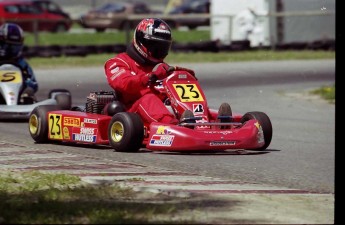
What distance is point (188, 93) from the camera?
9.55 m

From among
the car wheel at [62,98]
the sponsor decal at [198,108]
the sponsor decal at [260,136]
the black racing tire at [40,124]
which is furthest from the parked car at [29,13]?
the sponsor decal at [260,136]

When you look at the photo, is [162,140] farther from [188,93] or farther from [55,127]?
[55,127]

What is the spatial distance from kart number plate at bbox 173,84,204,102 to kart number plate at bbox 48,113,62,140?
1.28 metres

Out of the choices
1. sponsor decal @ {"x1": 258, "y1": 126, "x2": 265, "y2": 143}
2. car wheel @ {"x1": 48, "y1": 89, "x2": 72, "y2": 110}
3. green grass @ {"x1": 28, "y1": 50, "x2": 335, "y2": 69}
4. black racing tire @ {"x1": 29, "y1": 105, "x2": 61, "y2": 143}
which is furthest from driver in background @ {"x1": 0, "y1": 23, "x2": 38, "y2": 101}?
green grass @ {"x1": 28, "y1": 50, "x2": 335, "y2": 69}

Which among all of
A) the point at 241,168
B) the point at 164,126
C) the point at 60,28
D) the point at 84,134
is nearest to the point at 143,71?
the point at 84,134

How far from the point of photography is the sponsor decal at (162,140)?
9.09 m

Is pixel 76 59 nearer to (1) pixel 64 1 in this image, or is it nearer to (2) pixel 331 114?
(2) pixel 331 114

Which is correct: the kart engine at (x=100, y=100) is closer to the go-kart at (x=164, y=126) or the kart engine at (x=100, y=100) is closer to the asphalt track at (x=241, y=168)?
the go-kart at (x=164, y=126)

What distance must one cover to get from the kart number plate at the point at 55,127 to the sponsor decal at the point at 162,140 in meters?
1.25

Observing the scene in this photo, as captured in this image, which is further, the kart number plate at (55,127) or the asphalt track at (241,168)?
the kart number plate at (55,127)

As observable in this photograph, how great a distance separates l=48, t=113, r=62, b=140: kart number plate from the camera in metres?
10.1

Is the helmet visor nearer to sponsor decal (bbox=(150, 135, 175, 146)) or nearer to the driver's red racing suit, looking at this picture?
the driver's red racing suit

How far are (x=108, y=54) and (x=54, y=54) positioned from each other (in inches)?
61.2

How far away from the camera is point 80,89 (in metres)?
18.1
